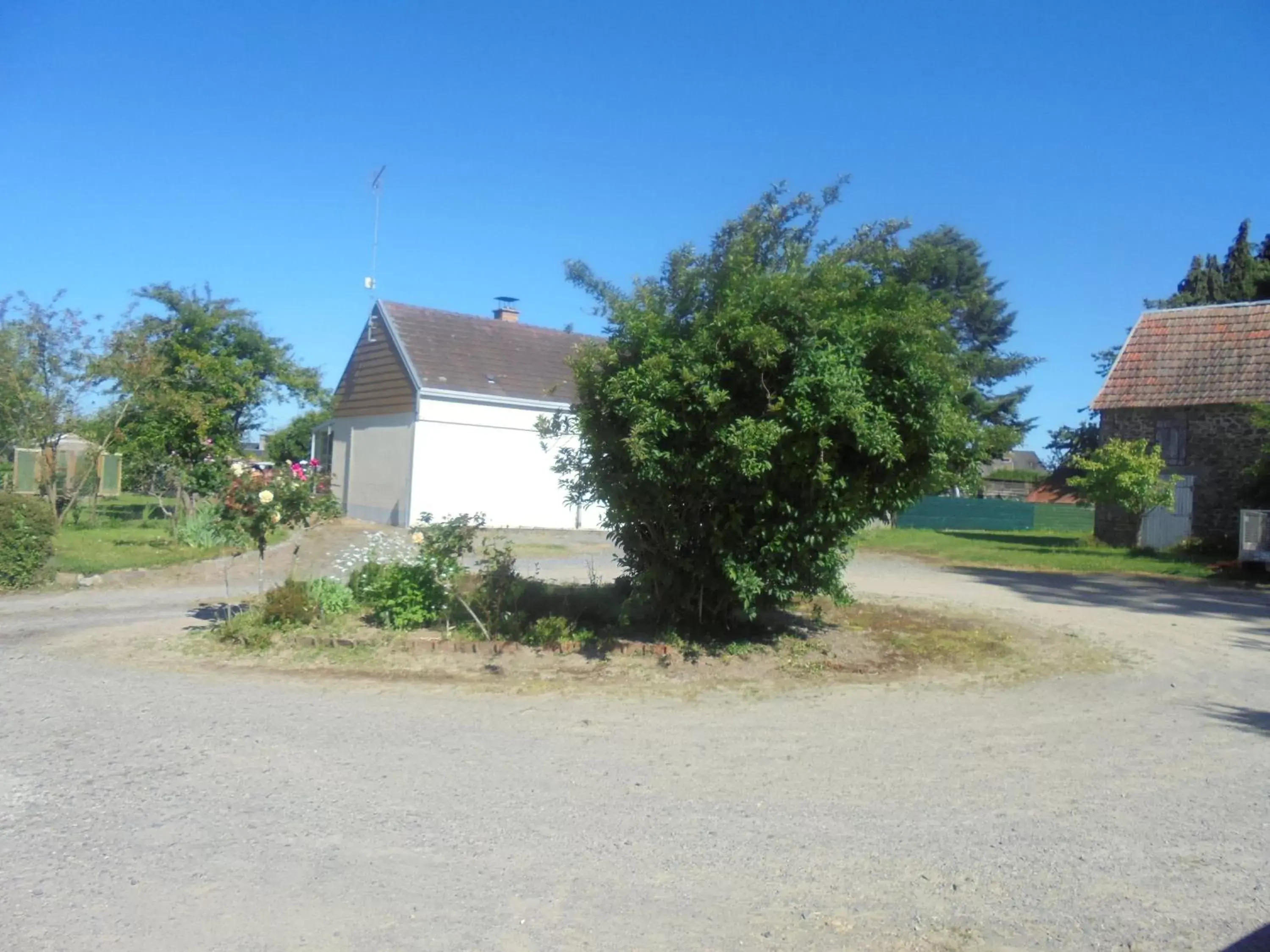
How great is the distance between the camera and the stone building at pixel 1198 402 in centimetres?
2661

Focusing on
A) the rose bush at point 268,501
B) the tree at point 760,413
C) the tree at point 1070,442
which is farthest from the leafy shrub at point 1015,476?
the rose bush at point 268,501

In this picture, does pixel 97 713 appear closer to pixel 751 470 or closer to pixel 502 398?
pixel 751 470

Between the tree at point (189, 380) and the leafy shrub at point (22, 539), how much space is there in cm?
586

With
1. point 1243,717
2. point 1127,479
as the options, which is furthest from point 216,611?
point 1127,479

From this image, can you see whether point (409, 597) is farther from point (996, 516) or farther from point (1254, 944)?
point (996, 516)

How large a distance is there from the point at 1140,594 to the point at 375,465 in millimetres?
17205

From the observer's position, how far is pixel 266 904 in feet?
14.4

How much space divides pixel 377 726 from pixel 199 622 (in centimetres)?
502

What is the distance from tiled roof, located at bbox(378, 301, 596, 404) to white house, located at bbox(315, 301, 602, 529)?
36 mm

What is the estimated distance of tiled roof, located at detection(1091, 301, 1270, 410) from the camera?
1056 inches

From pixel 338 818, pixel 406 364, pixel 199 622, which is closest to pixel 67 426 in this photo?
pixel 406 364

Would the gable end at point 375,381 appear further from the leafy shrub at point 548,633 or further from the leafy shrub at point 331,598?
the leafy shrub at point 548,633

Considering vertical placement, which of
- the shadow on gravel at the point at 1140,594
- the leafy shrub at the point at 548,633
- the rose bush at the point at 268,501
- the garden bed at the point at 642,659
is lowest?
the garden bed at the point at 642,659

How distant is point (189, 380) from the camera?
79.2 ft
